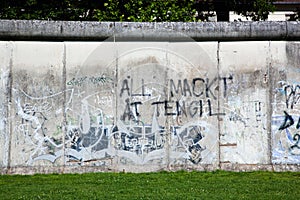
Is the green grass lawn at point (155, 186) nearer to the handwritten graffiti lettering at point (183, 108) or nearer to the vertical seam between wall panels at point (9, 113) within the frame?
the vertical seam between wall panels at point (9, 113)

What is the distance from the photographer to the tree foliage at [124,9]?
49.3 ft

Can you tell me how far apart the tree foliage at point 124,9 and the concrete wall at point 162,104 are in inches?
184

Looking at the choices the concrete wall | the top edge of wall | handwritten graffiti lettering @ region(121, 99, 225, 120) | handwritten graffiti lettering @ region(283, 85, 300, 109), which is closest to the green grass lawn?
the concrete wall

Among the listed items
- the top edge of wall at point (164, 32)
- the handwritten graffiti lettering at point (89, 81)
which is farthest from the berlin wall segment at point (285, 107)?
the handwritten graffiti lettering at point (89, 81)

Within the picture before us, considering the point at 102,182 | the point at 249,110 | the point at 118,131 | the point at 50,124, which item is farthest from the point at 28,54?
the point at 249,110

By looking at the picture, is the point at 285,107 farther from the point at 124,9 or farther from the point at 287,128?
the point at 124,9

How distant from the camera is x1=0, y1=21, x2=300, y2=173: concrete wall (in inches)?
395

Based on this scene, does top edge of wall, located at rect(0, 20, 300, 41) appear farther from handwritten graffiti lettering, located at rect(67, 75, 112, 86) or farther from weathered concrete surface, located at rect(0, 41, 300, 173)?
handwritten graffiti lettering, located at rect(67, 75, 112, 86)


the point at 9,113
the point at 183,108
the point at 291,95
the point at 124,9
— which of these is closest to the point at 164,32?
the point at 183,108

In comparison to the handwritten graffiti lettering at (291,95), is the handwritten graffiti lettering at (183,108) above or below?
below

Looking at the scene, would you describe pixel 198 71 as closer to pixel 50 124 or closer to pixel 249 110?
pixel 249 110

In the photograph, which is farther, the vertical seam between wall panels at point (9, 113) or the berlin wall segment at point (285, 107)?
the berlin wall segment at point (285, 107)

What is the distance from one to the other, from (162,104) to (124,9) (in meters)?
7.17

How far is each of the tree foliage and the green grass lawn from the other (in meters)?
6.09
